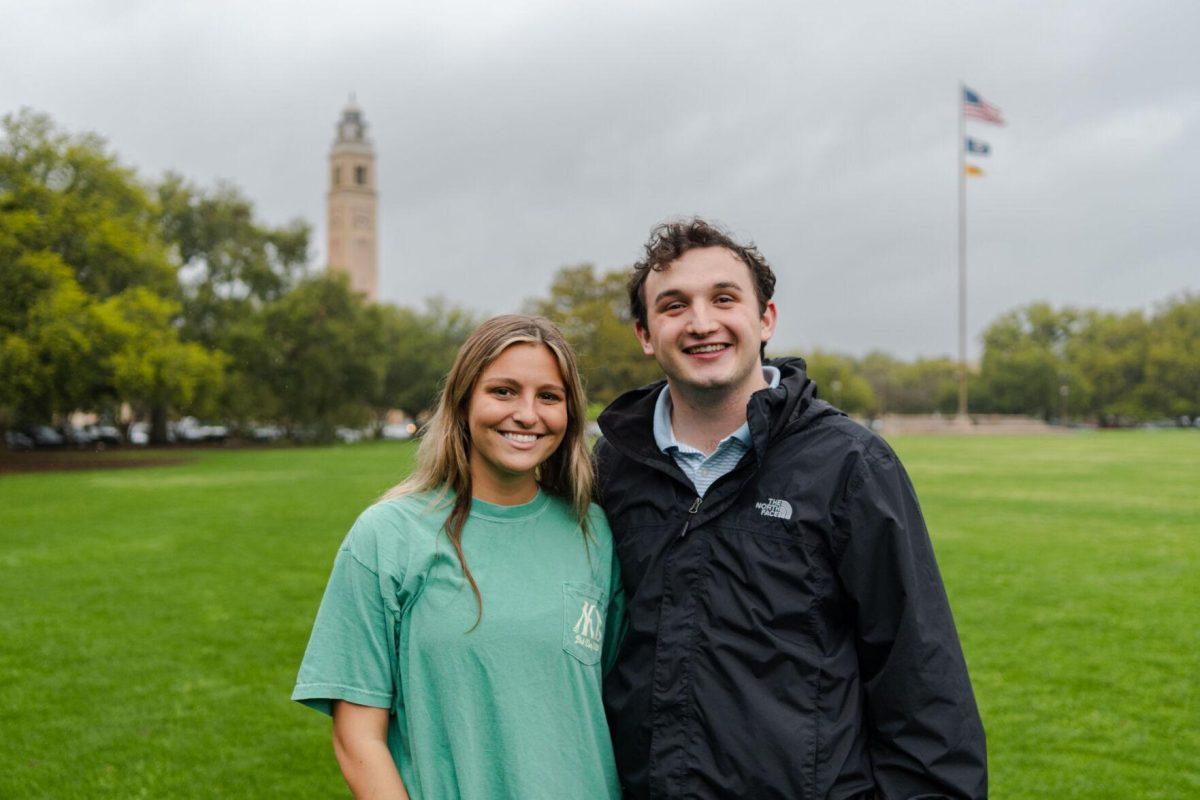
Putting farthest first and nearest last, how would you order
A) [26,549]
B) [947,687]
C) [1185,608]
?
[26,549], [1185,608], [947,687]

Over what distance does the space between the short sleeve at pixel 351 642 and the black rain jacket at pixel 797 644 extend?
1.97 feet

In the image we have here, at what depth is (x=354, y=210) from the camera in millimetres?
105375

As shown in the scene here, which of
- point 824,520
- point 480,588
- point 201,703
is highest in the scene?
point 824,520

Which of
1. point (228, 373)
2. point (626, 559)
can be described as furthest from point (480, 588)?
point (228, 373)

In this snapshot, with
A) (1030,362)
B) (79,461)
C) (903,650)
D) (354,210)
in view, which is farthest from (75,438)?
(1030,362)

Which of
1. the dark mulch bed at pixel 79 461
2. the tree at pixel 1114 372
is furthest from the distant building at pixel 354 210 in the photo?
the tree at pixel 1114 372

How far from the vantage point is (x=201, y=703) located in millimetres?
6758

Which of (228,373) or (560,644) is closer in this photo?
(560,644)

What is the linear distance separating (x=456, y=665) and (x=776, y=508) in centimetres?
83

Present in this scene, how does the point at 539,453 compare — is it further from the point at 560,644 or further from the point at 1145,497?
the point at 1145,497

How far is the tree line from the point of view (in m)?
29.5

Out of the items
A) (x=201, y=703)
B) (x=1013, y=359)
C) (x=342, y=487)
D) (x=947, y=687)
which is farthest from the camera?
(x=1013, y=359)

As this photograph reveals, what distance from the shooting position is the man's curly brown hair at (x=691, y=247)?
2654 millimetres

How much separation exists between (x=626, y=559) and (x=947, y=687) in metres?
0.82
